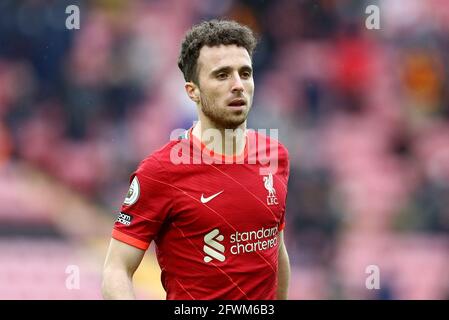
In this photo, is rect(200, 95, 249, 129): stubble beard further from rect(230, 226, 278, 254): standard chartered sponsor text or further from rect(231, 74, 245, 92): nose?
rect(230, 226, 278, 254): standard chartered sponsor text

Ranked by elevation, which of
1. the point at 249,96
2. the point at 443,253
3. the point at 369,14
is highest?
the point at 369,14

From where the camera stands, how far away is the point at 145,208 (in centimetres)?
380

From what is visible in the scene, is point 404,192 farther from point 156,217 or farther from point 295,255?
point 156,217

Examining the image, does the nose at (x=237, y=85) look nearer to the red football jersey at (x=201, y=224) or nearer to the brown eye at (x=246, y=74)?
the brown eye at (x=246, y=74)

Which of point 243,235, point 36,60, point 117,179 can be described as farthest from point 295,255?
point 243,235

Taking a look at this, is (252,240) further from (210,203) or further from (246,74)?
(246,74)

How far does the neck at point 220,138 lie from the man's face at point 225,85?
4 cm

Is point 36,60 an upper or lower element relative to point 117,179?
upper

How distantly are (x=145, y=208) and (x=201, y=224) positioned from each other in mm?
262

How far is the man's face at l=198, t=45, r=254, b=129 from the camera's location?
3.90 metres

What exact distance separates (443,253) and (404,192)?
775mm

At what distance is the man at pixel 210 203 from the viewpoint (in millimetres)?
3811

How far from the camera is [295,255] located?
8719mm

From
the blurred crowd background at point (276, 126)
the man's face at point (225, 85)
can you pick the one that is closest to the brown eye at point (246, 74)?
the man's face at point (225, 85)
